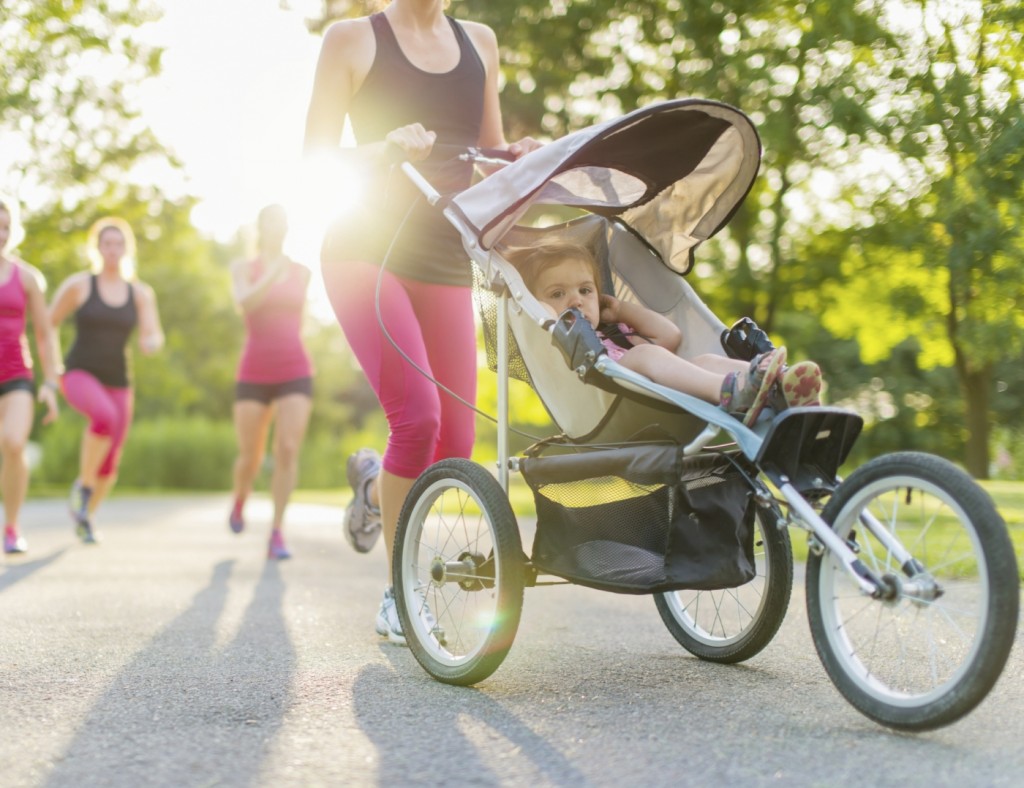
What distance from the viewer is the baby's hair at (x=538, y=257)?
160 inches

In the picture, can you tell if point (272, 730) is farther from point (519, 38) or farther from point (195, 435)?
point (195, 435)

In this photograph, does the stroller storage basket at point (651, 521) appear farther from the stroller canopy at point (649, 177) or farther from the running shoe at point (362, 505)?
the running shoe at point (362, 505)

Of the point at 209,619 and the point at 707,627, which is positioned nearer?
the point at 707,627

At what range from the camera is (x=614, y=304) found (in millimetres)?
4141

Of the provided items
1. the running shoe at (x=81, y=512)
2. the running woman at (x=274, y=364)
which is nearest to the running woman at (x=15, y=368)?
the running shoe at (x=81, y=512)

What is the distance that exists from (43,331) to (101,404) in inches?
39.2

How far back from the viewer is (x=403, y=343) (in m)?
4.34

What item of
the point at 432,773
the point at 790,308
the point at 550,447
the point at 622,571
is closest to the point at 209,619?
the point at 550,447

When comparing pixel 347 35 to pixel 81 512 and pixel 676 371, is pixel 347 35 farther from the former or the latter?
pixel 81 512

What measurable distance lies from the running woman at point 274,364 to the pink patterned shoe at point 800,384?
17.4 ft

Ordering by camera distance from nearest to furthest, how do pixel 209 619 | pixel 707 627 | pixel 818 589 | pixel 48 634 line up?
pixel 818 589 < pixel 707 627 < pixel 48 634 < pixel 209 619

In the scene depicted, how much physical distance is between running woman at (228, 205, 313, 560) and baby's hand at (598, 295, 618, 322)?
4.27m

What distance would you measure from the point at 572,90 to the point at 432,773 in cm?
1581

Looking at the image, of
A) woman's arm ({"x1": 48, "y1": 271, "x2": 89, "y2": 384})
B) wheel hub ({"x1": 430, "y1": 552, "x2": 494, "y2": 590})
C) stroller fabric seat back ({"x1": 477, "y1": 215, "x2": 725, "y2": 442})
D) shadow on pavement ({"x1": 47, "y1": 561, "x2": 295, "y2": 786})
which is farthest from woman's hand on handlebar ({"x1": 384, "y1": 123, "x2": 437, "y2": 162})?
woman's arm ({"x1": 48, "y1": 271, "x2": 89, "y2": 384})
